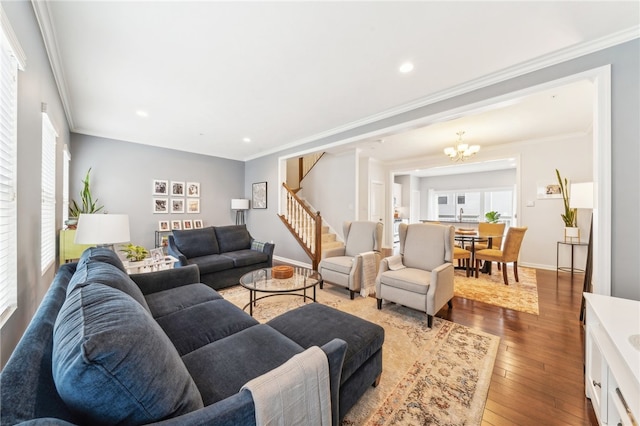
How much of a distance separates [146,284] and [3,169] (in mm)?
1280

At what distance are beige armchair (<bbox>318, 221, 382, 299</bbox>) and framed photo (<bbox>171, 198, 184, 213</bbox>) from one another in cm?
387

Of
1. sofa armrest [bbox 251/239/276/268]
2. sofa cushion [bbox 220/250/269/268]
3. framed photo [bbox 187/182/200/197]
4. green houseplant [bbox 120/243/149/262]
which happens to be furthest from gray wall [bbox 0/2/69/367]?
framed photo [bbox 187/182/200/197]

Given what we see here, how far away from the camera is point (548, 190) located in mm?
4863

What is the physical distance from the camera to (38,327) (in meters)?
0.93

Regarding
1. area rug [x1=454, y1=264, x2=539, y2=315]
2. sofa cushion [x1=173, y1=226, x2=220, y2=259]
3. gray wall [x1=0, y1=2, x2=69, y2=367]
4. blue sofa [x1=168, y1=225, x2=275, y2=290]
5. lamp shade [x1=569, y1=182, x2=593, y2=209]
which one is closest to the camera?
gray wall [x1=0, y1=2, x2=69, y2=367]

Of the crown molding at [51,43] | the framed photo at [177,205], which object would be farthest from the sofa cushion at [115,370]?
the framed photo at [177,205]

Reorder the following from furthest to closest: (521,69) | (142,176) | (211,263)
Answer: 1. (142,176)
2. (211,263)
3. (521,69)

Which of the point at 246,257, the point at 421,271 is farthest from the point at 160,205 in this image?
the point at 421,271

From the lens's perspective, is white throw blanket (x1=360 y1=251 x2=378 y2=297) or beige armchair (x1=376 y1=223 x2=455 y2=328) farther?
white throw blanket (x1=360 y1=251 x2=378 y2=297)

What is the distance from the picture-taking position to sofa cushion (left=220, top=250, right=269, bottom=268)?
388cm

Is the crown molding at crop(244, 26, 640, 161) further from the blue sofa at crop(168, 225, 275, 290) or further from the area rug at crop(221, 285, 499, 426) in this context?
the blue sofa at crop(168, 225, 275, 290)

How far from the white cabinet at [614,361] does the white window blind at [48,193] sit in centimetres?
411

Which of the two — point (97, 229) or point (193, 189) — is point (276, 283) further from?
point (193, 189)

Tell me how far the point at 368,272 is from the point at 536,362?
1.85 meters
